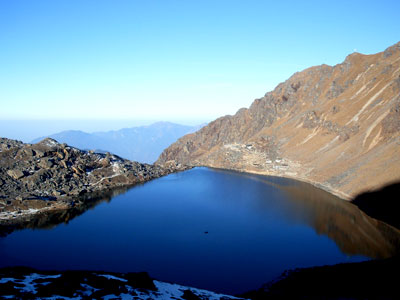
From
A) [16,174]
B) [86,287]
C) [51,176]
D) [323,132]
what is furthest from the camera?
[323,132]

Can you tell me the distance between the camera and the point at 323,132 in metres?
91.4

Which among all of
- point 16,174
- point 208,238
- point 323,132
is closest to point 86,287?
point 208,238

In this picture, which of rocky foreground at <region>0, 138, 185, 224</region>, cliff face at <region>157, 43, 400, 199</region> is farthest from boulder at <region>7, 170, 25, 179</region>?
cliff face at <region>157, 43, 400, 199</region>

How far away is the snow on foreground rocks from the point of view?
68.3 ft

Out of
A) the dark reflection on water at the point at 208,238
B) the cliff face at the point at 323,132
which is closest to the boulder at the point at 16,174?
the dark reflection on water at the point at 208,238

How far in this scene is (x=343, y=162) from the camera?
71688 mm

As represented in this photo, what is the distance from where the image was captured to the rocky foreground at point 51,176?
173 ft

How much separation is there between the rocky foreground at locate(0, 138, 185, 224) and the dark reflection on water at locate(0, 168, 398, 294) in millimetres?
5450

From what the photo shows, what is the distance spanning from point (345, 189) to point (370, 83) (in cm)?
4480

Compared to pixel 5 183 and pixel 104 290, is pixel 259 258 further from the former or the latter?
pixel 5 183

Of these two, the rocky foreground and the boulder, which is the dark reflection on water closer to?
the rocky foreground

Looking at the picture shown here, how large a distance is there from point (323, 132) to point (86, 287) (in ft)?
271

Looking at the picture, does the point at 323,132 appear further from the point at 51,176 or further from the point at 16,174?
the point at 16,174

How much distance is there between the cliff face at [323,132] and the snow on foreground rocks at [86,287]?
4409 centimetres
